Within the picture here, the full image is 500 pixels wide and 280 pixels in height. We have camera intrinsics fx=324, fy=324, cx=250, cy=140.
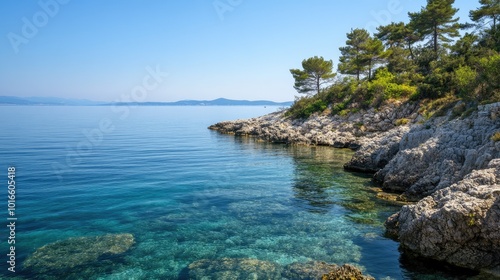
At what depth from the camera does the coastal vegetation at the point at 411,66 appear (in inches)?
1840

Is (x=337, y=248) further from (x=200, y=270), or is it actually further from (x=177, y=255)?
(x=177, y=255)

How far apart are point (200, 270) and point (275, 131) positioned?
51.6 meters

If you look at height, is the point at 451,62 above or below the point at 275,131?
above

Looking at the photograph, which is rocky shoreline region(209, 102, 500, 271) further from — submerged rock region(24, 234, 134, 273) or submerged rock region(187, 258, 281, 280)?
submerged rock region(24, 234, 134, 273)

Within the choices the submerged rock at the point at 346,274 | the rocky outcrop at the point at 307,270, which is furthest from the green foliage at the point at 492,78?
the submerged rock at the point at 346,274

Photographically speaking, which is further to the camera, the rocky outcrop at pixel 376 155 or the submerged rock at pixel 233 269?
the rocky outcrop at pixel 376 155

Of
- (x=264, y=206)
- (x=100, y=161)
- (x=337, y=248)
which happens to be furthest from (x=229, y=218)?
(x=100, y=161)

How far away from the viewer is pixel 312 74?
87.4 m

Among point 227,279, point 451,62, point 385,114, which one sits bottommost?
point 227,279

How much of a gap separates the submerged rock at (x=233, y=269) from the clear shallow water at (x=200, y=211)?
1.73 ft

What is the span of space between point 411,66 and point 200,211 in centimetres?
6365

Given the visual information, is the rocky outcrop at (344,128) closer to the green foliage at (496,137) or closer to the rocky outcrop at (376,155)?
the rocky outcrop at (376,155)

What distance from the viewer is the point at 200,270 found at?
43.7 feet

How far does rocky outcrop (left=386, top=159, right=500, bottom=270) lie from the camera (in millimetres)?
12686
